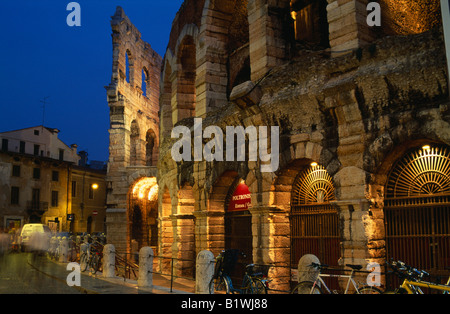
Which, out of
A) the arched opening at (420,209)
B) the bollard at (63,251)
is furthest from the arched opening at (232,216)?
the bollard at (63,251)

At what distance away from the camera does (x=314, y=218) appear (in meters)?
9.55

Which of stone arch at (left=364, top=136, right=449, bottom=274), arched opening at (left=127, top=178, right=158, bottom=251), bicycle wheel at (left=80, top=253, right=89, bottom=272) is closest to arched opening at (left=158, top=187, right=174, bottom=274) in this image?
bicycle wheel at (left=80, top=253, right=89, bottom=272)

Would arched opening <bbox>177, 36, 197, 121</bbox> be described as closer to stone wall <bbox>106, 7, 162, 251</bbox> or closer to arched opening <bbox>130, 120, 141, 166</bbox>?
stone wall <bbox>106, 7, 162, 251</bbox>

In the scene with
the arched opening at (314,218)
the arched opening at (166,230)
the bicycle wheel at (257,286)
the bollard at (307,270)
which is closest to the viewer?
the bollard at (307,270)

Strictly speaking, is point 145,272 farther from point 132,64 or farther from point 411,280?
point 132,64

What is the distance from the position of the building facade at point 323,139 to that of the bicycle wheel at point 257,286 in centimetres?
164

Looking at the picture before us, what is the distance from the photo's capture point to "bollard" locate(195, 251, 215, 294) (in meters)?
8.45

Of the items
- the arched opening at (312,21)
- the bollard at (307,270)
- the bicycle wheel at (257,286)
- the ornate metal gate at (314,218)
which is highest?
the arched opening at (312,21)

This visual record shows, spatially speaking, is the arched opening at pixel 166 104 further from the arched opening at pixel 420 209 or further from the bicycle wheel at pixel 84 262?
the arched opening at pixel 420 209

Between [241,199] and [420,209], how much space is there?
5004 mm

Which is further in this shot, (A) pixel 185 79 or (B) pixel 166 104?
(B) pixel 166 104

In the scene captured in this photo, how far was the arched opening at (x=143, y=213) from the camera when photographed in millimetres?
23109

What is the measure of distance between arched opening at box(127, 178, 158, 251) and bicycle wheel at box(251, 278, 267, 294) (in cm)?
1582

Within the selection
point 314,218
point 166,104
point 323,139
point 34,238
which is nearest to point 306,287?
point 314,218
